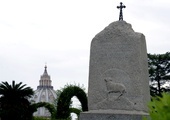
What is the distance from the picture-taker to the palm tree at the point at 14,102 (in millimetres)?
20750

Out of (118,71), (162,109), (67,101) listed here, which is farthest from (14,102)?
(162,109)

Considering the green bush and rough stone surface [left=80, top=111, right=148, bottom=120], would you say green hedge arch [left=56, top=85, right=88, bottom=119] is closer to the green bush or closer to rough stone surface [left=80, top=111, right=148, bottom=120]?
rough stone surface [left=80, top=111, right=148, bottom=120]

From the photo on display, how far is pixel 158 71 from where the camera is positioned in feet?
108

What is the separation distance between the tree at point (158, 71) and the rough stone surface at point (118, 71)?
2417cm

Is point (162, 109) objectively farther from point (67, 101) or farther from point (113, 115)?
point (67, 101)

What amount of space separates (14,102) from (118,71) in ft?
46.7

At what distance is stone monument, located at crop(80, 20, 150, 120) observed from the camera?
25.1ft

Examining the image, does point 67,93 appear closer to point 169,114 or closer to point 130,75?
point 130,75

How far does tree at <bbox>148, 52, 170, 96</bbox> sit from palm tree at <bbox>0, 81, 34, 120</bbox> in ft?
43.4

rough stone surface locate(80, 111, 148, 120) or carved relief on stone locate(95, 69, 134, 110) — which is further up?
carved relief on stone locate(95, 69, 134, 110)

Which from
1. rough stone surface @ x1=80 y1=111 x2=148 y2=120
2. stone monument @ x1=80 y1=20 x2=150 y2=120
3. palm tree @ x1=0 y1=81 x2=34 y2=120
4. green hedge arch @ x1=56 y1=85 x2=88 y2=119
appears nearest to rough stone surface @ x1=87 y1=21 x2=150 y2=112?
stone monument @ x1=80 y1=20 x2=150 y2=120

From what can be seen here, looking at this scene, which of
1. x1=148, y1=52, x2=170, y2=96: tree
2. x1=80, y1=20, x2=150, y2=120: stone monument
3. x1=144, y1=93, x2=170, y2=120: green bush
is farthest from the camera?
x1=148, y1=52, x2=170, y2=96: tree

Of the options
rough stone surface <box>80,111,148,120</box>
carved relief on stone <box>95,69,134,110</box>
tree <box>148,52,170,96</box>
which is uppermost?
tree <box>148,52,170,96</box>

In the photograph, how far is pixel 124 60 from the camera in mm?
7965
